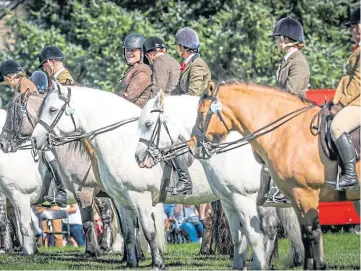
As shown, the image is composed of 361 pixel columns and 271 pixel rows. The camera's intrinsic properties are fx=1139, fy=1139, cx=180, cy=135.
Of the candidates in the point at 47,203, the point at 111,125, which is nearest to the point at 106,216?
the point at 47,203

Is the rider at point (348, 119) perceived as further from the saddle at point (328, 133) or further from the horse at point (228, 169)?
the horse at point (228, 169)

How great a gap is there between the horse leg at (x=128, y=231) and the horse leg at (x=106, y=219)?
319 cm

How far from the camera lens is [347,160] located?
12.0m

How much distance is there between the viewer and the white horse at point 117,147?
14.2 metres

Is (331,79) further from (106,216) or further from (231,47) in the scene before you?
(106,216)

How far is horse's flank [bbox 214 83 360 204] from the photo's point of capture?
12125 mm

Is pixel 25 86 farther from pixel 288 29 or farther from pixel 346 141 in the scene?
pixel 346 141

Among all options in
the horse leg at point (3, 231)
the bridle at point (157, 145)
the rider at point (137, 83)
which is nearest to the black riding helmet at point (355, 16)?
the bridle at point (157, 145)

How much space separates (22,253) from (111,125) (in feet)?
14.1

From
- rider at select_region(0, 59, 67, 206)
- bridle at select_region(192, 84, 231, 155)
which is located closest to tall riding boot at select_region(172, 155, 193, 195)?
bridle at select_region(192, 84, 231, 155)

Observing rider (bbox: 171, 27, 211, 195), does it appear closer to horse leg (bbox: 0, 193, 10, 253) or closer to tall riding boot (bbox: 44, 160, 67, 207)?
tall riding boot (bbox: 44, 160, 67, 207)

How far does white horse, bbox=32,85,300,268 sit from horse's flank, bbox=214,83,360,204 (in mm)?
2132

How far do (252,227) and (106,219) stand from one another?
222 inches

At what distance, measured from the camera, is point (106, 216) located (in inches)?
728
